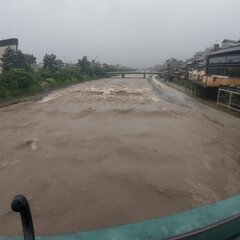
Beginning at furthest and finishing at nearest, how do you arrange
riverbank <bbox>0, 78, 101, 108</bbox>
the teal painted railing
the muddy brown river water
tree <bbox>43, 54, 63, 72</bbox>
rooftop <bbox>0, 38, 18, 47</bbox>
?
1. rooftop <bbox>0, 38, 18, 47</bbox>
2. tree <bbox>43, 54, 63, 72</bbox>
3. riverbank <bbox>0, 78, 101, 108</bbox>
4. the muddy brown river water
5. the teal painted railing

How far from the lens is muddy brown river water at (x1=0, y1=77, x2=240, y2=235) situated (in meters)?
6.81

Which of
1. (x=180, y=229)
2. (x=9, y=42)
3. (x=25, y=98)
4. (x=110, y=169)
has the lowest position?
(x=25, y=98)

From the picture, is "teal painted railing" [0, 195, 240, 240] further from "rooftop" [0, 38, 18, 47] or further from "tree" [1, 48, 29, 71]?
"rooftop" [0, 38, 18, 47]

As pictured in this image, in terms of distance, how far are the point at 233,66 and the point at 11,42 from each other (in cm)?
3524

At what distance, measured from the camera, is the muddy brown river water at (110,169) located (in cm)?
681

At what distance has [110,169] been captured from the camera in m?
8.98

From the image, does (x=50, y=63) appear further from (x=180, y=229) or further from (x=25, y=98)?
(x=180, y=229)

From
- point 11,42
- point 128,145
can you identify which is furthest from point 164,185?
point 11,42

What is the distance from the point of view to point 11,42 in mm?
47500

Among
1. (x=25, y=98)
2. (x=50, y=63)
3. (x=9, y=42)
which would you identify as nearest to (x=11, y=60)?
(x=25, y=98)

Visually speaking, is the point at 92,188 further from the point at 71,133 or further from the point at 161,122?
the point at 161,122

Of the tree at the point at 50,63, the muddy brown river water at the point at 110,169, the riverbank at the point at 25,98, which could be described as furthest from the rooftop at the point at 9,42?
the muddy brown river water at the point at 110,169

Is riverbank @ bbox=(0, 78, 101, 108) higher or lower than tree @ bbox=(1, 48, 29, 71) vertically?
lower

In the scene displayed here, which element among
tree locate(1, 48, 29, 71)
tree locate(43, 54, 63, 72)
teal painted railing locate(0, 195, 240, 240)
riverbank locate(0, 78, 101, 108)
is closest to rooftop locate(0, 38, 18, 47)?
tree locate(43, 54, 63, 72)
